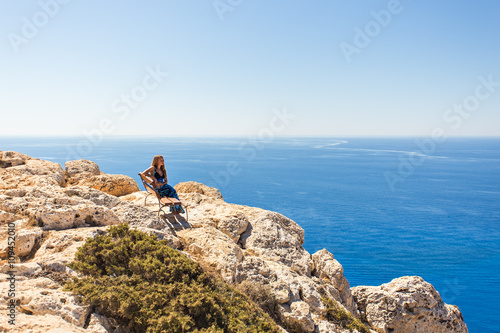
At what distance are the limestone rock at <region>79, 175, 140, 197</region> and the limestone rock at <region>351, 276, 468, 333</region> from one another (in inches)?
372

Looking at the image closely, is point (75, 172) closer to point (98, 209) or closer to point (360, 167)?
point (98, 209)

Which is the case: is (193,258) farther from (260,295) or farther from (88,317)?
(88,317)

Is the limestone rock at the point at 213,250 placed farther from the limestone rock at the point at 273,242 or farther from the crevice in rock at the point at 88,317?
the crevice in rock at the point at 88,317

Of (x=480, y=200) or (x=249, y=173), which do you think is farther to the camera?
(x=249, y=173)

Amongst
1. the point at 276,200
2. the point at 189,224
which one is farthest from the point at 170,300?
the point at 276,200

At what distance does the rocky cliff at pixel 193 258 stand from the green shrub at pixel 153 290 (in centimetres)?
27

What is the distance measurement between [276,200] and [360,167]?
7331cm

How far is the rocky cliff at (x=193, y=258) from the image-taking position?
427cm

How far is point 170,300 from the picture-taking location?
479cm

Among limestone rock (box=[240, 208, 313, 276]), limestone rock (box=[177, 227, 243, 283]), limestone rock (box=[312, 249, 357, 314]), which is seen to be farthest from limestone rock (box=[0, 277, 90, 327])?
limestone rock (box=[312, 249, 357, 314])

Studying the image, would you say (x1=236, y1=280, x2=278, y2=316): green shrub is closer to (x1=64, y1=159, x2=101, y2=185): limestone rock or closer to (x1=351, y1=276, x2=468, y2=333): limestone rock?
(x1=351, y1=276, x2=468, y2=333): limestone rock

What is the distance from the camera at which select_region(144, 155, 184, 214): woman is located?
30.7 feet

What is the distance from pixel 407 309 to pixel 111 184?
11.2m
